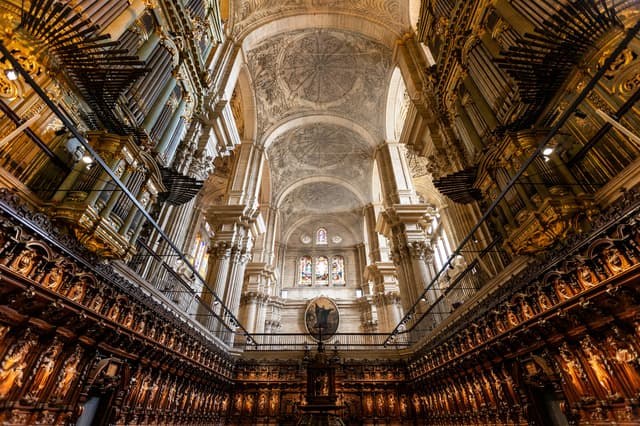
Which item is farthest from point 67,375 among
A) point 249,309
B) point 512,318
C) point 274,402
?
point 249,309

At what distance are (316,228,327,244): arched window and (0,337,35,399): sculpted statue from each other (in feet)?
81.4

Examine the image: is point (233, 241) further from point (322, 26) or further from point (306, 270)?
point (306, 270)

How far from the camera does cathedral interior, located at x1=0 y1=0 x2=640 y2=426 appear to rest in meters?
3.54

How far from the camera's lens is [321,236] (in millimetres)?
28438

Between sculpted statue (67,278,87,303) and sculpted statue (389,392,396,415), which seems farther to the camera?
sculpted statue (389,392,396,415)

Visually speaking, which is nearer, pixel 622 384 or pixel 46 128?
pixel 622 384

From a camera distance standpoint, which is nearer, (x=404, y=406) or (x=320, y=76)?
(x=404, y=406)

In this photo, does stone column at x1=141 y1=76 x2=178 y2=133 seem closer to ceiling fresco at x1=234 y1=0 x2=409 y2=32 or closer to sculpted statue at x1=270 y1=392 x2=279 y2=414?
ceiling fresco at x1=234 y1=0 x2=409 y2=32

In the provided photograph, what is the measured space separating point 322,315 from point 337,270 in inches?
229

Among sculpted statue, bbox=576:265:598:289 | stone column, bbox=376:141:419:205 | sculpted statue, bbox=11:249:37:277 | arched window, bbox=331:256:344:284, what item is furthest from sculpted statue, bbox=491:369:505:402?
arched window, bbox=331:256:344:284

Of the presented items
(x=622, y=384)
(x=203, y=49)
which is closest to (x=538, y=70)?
(x=622, y=384)

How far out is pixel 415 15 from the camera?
48.7 feet

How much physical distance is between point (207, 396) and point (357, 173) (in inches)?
746

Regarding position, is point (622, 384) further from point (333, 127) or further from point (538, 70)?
point (333, 127)
